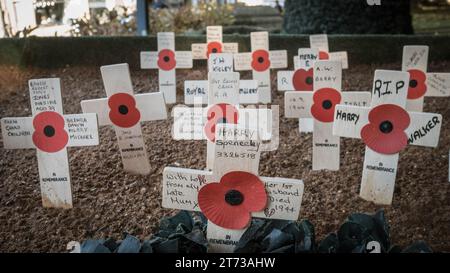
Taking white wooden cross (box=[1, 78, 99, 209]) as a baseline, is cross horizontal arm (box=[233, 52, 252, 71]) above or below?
above

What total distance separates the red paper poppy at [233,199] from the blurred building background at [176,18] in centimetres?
344

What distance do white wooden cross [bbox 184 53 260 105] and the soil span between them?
344mm

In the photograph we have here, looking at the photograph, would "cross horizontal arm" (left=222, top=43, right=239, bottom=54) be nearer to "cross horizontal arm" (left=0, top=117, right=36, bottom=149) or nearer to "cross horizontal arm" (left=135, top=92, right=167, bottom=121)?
"cross horizontal arm" (left=135, top=92, right=167, bottom=121)

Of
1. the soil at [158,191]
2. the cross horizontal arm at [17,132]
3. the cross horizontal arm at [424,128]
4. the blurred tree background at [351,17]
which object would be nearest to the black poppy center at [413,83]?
the soil at [158,191]

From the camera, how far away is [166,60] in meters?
4.40

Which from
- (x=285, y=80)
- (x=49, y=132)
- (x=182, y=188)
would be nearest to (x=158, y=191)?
(x=49, y=132)

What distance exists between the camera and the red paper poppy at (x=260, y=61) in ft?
14.1

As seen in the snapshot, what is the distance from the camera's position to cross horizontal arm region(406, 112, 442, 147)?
7.07 feet

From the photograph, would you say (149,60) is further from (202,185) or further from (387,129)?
(202,185)

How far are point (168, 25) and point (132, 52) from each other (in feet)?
8.21

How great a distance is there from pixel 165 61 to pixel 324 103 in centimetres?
206

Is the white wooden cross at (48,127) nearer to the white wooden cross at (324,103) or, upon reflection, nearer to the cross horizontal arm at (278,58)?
the white wooden cross at (324,103)

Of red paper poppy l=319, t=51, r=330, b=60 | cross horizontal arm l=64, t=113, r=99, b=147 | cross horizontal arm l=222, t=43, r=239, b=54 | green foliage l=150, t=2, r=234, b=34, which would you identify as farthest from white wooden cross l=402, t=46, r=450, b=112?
green foliage l=150, t=2, r=234, b=34
